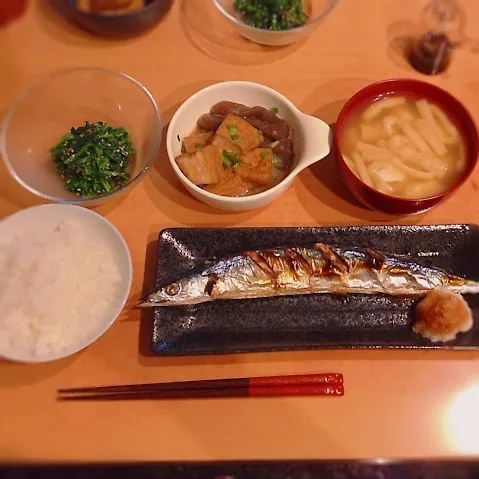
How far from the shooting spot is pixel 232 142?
1508 mm

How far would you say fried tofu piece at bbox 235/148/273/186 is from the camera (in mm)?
1481

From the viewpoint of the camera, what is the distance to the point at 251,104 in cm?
162

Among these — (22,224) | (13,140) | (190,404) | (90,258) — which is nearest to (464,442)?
(190,404)

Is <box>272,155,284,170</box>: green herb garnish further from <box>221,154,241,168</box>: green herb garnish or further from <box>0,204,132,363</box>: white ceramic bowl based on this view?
<box>0,204,132,363</box>: white ceramic bowl

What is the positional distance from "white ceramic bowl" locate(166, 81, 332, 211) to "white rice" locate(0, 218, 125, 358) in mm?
305

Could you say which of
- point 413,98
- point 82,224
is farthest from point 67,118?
point 413,98

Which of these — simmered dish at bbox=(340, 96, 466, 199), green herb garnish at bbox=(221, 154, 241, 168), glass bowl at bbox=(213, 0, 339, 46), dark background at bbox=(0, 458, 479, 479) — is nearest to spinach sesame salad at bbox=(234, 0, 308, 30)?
glass bowl at bbox=(213, 0, 339, 46)

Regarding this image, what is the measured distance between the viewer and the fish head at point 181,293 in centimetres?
133

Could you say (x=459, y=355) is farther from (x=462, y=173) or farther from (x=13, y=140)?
(x=13, y=140)

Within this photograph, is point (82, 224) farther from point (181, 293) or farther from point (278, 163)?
point (278, 163)

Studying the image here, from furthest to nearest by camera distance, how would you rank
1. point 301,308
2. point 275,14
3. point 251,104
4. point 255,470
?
point 275,14 → point 251,104 → point 301,308 → point 255,470

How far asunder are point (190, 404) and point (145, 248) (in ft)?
1.41

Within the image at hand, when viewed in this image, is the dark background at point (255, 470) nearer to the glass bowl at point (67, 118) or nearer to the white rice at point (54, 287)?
the white rice at point (54, 287)

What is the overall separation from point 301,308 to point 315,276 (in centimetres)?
9
